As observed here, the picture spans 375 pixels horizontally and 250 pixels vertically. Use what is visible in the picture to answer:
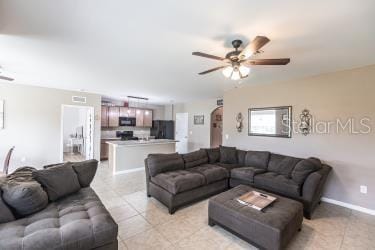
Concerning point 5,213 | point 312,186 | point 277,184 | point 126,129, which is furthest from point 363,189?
point 126,129

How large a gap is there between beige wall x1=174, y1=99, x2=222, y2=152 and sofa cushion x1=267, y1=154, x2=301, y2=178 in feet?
11.0

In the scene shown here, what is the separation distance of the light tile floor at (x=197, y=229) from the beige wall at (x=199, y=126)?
Result: 408cm

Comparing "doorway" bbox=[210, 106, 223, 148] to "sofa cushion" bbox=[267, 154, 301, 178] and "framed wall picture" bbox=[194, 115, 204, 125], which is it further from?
"sofa cushion" bbox=[267, 154, 301, 178]

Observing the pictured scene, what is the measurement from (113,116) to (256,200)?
6499 millimetres

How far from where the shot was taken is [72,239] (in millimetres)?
1468

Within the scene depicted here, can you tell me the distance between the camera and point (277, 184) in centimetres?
326

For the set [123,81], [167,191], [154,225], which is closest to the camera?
[154,225]

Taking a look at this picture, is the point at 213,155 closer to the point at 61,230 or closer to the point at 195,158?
the point at 195,158

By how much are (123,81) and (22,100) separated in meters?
3.04

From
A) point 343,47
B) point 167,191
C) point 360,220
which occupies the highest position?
point 343,47

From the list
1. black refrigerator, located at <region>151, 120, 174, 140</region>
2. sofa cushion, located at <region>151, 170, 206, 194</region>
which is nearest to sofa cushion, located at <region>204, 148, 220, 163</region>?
sofa cushion, located at <region>151, 170, 206, 194</region>

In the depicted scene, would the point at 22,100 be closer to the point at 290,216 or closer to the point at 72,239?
the point at 72,239

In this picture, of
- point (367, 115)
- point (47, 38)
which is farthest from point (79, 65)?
point (367, 115)

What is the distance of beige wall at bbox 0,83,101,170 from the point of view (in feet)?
15.7
